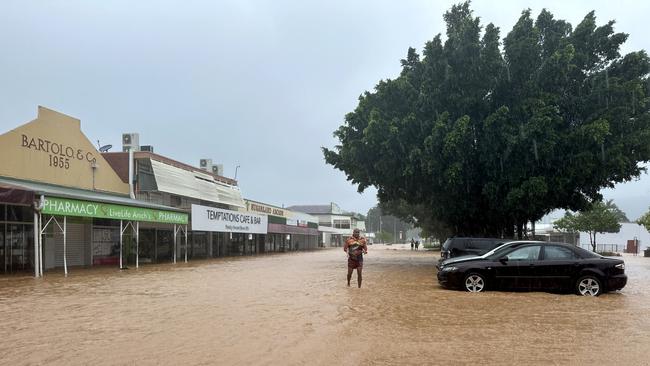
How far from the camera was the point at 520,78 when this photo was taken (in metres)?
24.8

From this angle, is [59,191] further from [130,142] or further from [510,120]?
[510,120]

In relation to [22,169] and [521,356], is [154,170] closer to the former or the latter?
[22,169]

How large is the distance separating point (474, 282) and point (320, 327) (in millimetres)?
6819

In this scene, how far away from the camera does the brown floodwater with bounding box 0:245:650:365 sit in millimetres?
7023

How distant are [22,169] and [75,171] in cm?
394

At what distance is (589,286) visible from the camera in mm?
13820

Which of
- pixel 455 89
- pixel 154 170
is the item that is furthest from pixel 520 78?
pixel 154 170

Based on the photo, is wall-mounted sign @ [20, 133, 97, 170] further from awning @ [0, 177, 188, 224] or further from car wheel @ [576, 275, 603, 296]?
car wheel @ [576, 275, 603, 296]

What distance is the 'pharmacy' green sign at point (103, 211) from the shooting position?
68.7ft

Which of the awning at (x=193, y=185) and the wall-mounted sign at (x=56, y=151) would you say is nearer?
the wall-mounted sign at (x=56, y=151)

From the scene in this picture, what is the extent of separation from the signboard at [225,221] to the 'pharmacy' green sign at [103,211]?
13.3 ft

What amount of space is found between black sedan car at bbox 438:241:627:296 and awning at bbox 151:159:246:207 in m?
25.2

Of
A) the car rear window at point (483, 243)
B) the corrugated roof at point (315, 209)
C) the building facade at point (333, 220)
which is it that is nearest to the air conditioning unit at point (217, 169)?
the car rear window at point (483, 243)

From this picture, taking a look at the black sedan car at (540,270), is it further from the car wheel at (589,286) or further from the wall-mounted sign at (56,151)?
the wall-mounted sign at (56,151)
